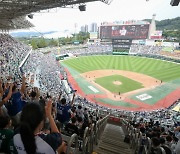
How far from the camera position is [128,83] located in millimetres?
30734

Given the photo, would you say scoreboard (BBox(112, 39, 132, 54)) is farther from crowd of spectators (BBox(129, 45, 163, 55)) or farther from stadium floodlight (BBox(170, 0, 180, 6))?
stadium floodlight (BBox(170, 0, 180, 6))

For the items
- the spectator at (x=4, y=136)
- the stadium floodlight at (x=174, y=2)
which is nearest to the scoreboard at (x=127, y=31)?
the stadium floodlight at (x=174, y=2)

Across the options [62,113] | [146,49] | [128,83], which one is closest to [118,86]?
[128,83]

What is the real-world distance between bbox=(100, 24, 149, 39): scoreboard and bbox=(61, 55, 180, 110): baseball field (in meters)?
19.7

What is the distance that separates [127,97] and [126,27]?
43.3 meters

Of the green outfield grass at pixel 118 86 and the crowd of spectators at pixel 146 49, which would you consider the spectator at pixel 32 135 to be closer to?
the green outfield grass at pixel 118 86

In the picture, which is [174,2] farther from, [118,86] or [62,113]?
[118,86]

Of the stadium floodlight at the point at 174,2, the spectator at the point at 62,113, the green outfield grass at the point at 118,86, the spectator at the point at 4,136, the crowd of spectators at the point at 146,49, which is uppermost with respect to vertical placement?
the stadium floodlight at the point at 174,2

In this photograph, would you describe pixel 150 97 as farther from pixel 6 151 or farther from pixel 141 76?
pixel 6 151

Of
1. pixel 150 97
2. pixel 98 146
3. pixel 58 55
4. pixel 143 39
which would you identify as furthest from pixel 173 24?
pixel 98 146

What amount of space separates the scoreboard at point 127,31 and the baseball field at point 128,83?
64.7 ft

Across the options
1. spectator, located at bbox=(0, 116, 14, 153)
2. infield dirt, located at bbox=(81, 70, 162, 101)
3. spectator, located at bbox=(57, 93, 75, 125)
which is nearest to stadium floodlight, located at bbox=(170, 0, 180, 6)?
spectator, located at bbox=(57, 93, 75, 125)

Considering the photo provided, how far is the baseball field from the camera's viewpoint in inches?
928

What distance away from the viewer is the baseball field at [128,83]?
23.6 meters
